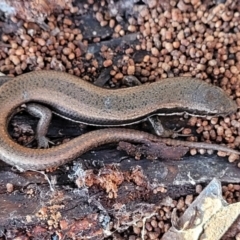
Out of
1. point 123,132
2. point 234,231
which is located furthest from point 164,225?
point 123,132

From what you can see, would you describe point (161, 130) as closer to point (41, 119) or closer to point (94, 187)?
point (94, 187)

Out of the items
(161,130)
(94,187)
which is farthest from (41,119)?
(161,130)

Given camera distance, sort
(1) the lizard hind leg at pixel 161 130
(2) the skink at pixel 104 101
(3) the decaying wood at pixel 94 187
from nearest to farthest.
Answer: (3) the decaying wood at pixel 94 187, (2) the skink at pixel 104 101, (1) the lizard hind leg at pixel 161 130

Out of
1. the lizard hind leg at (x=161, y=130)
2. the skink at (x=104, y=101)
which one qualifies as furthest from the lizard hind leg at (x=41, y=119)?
the lizard hind leg at (x=161, y=130)

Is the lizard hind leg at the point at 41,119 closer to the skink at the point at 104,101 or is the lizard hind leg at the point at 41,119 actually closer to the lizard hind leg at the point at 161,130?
the skink at the point at 104,101

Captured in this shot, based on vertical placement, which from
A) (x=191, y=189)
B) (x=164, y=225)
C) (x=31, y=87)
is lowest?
(x=164, y=225)

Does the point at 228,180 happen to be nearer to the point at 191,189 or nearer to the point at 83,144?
the point at 191,189
